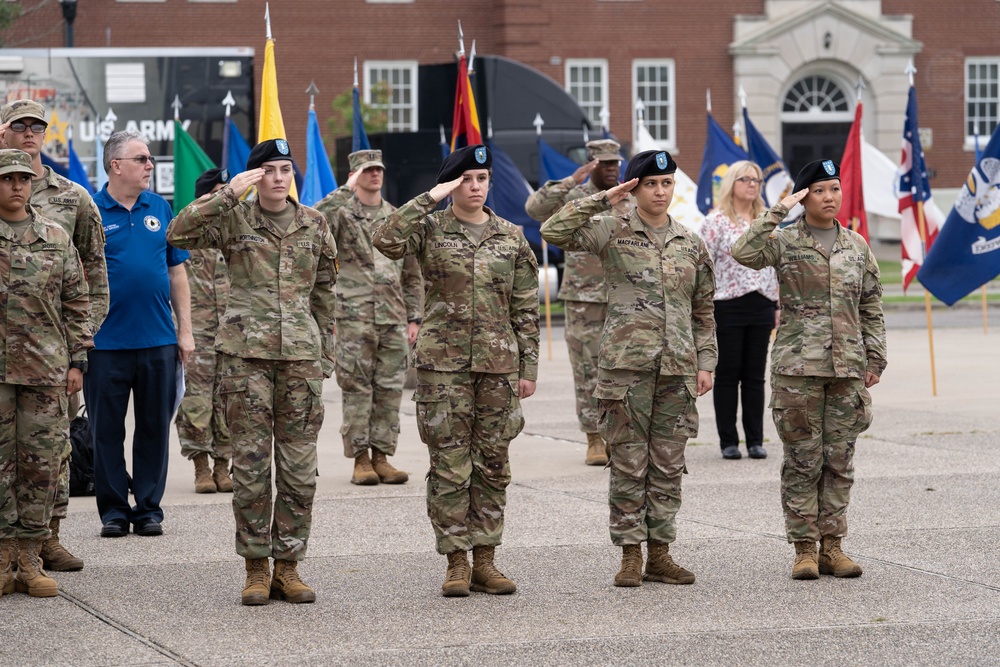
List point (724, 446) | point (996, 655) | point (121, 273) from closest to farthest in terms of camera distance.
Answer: point (996, 655), point (121, 273), point (724, 446)

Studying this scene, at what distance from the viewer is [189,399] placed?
1023 cm

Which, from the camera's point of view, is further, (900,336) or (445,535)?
(900,336)

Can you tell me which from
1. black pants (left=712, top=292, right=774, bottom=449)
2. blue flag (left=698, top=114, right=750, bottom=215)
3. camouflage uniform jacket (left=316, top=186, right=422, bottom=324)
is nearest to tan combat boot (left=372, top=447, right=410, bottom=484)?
camouflage uniform jacket (left=316, top=186, right=422, bottom=324)

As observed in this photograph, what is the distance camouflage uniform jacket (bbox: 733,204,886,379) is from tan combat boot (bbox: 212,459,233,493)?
4073mm

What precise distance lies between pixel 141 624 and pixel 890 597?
10.6 feet

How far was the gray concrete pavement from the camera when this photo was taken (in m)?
6.00

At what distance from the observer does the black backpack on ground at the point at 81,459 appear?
9.47 metres

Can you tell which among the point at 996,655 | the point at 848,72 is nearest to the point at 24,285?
the point at 996,655

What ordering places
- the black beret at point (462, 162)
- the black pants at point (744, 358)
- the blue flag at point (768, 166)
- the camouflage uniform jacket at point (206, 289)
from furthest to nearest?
the blue flag at point (768, 166), the black pants at point (744, 358), the camouflage uniform jacket at point (206, 289), the black beret at point (462, 162)

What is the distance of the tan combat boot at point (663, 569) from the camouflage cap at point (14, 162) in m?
3.36

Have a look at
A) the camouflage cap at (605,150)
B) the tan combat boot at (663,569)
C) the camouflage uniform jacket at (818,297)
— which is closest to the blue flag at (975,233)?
the camouflage cap at (605,150)

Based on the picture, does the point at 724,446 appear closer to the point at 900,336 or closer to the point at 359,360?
the point at 359,360

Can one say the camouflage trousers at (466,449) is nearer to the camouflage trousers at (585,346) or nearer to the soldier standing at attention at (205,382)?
the soldier standing at attention at (205,382)

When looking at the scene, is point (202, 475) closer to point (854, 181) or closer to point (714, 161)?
point (854, 181)
